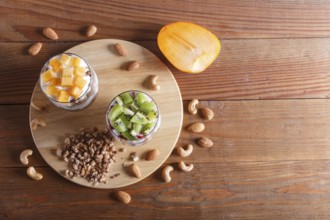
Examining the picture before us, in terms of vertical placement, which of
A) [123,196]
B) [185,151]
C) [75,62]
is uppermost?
[75,62]

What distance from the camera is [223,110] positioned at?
39.9 inches

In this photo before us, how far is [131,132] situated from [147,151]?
4.1 inches

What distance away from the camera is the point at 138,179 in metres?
0.96

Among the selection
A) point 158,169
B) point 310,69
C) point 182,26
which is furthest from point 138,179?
point 310,69

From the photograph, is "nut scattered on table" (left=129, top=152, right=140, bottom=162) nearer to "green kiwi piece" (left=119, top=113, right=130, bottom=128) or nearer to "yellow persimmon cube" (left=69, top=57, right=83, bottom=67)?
"green kiwi piece" (left=119, top=113, right=130, bottom=128)

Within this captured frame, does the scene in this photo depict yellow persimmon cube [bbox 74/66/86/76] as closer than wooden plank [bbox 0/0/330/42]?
Yes

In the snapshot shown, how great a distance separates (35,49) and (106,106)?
25cm

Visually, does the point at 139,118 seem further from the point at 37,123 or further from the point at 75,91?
the point at 37,123

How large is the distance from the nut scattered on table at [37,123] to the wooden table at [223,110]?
2.1 inches

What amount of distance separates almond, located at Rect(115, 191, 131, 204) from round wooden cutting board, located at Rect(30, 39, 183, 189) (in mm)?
29

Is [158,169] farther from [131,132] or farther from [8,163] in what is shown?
[8,163]

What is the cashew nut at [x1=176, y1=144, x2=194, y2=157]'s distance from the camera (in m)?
0.98

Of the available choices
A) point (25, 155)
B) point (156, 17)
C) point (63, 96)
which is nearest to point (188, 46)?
point (156, 17)

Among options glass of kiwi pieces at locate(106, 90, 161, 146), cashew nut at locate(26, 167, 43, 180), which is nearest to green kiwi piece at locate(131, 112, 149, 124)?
glass of kiwi pieces at locate(106, 90, 161, 146)
